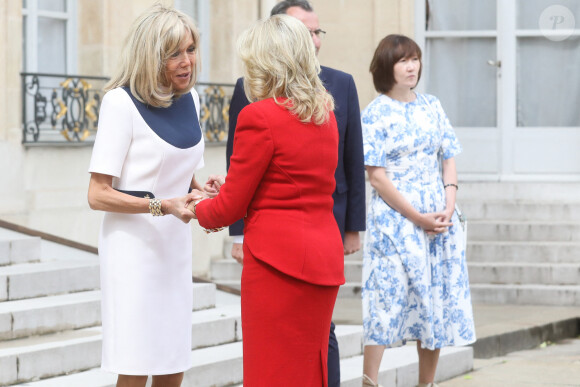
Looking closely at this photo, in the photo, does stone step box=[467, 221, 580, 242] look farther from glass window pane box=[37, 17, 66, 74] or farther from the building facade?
glass window pane box=[37, 17, 66, 74]

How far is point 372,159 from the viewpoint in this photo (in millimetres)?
5391

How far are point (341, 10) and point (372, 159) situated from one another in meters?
6.28

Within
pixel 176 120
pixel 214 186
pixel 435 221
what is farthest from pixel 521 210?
pixel 176 120

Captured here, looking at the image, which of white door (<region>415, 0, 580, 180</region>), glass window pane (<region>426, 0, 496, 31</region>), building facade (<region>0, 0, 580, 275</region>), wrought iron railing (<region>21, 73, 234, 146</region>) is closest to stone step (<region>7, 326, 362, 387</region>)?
wrought iron railing (<region>21, 73, 234, 146</region>)

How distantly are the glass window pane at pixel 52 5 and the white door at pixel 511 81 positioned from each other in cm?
400

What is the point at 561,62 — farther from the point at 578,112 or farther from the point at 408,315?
the point at 408,315

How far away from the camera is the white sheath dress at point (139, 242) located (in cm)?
370

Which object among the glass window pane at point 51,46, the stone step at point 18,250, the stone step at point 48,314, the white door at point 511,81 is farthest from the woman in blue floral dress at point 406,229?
the white door at point 511,81

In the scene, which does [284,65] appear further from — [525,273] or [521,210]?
[521,210]

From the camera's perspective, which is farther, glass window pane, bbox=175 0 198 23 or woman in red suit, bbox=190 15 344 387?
glass window pane, bbox=175 0 198 23

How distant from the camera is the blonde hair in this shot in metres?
3.54

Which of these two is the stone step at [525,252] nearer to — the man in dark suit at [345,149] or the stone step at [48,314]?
the stone step at [48,314]

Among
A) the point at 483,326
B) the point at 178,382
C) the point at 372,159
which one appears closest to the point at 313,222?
the point at 178,382

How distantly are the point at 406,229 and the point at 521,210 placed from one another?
210 inches
